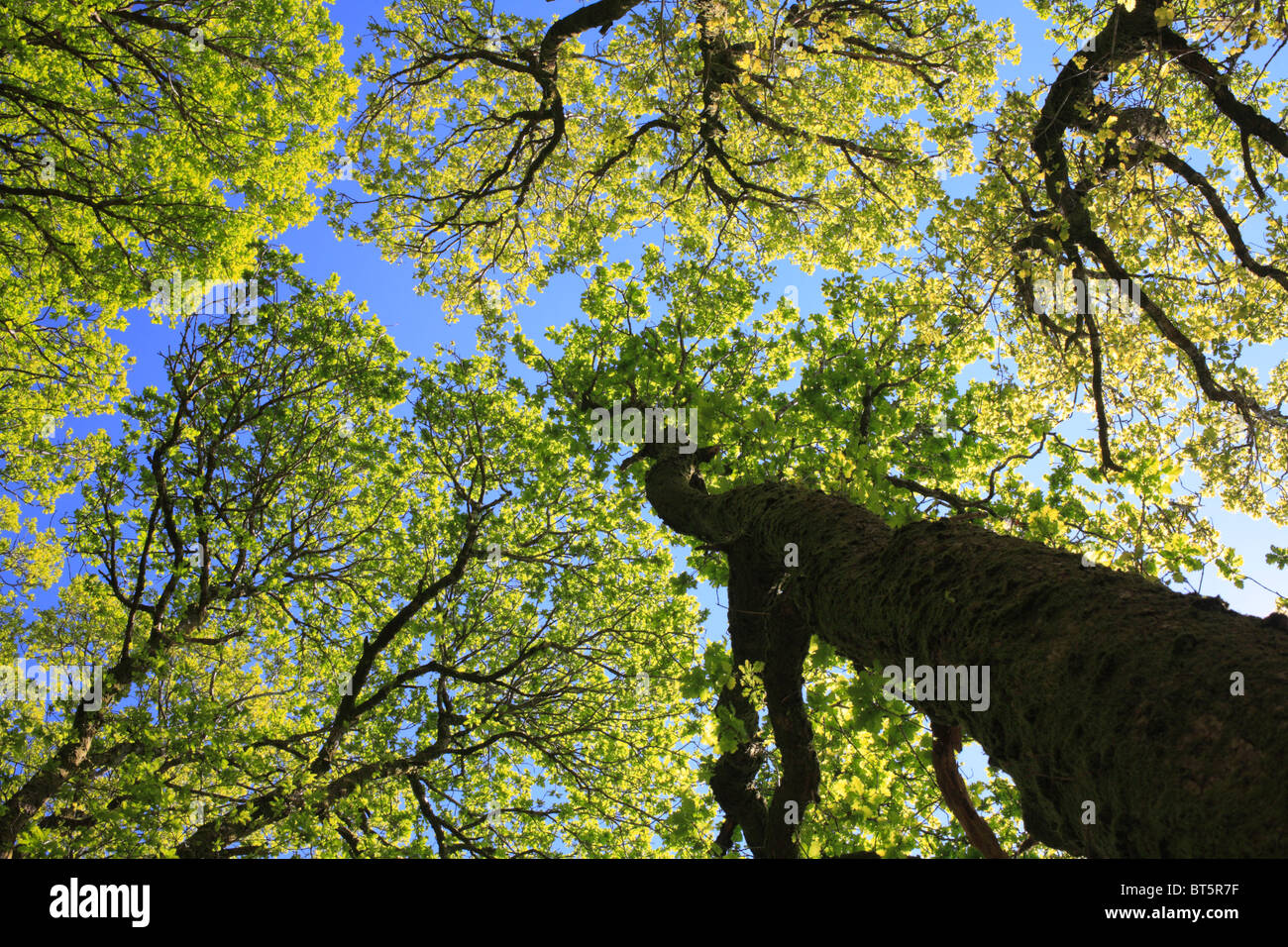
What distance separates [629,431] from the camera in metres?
9.30

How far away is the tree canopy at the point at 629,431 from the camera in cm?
433

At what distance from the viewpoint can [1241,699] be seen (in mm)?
1604

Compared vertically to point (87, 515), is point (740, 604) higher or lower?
lower

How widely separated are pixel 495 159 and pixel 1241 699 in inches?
478

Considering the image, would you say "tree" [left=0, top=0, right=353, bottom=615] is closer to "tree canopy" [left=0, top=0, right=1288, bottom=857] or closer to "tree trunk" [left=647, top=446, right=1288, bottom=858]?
"tree canopy" [left=0, top=0, right=1288, bottom=857]

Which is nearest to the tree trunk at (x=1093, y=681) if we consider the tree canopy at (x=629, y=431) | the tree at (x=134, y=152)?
A: the tree canopy at (x=629, y=431)

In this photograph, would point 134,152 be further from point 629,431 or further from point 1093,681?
point 1093,681

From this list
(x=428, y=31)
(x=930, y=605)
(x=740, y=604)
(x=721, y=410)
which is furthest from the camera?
(x=428, y=31)

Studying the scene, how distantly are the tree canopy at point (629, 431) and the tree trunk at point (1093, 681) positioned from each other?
23 mm

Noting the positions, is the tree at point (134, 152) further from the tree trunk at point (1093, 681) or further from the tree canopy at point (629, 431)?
the tree trunk at point (1093, 681)

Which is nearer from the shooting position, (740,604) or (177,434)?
(740,604)
